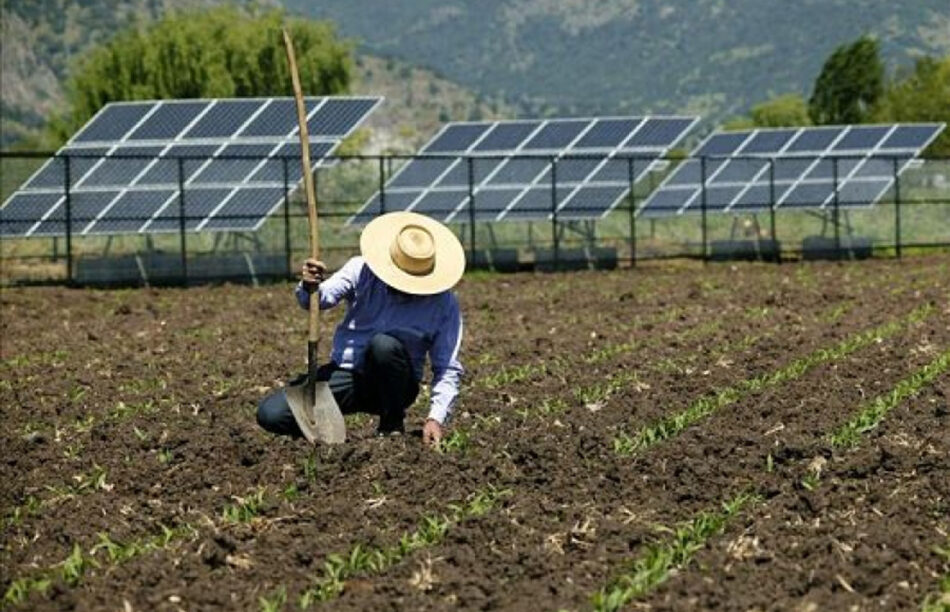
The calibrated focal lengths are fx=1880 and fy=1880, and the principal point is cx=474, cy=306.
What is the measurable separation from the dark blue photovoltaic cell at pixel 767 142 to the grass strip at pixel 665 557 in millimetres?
32968

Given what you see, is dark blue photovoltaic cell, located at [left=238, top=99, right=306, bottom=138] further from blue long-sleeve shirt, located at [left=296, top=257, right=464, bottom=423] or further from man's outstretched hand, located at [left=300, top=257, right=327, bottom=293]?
man's outstretched hand, located at [left=300, top=257, right=327, bottom=293]

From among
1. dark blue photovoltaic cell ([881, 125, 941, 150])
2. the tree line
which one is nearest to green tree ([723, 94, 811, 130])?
the tree line

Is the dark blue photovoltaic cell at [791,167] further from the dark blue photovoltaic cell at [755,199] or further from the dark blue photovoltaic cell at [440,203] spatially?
the dark blue photovoltaic cell at [440,203]

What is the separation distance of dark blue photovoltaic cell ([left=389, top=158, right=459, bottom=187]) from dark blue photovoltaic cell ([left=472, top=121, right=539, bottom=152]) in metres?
3.13

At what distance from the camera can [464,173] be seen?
32.3 m

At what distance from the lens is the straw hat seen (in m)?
9.12

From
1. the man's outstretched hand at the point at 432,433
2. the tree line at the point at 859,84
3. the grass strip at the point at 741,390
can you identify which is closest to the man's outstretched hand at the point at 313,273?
the man's outstretched hand at the point at 432,433

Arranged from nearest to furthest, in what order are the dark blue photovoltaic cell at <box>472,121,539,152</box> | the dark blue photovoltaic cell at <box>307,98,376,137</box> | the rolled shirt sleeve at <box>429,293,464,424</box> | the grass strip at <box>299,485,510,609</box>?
the grass strip at <box>299,485,510,609</box> → the rolled shirt sleeve at <box>429,293,464,424</box> → the dark blue photovoltaic cell at <box>307,98,376,137</box> → the dark blue photovoltaic cell at <box>472,121,539,152</box>

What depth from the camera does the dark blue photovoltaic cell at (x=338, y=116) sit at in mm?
30094

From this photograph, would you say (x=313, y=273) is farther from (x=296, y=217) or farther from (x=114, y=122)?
(x=296, y=217)

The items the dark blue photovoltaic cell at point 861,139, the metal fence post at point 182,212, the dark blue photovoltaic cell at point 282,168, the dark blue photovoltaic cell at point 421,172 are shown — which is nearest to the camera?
the metal fence post at point 182,212

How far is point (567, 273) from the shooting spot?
29422 millimetres

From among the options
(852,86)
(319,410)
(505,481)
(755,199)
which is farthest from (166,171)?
(852,86)

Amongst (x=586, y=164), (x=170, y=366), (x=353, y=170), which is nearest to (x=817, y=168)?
(x=586, y=164)
